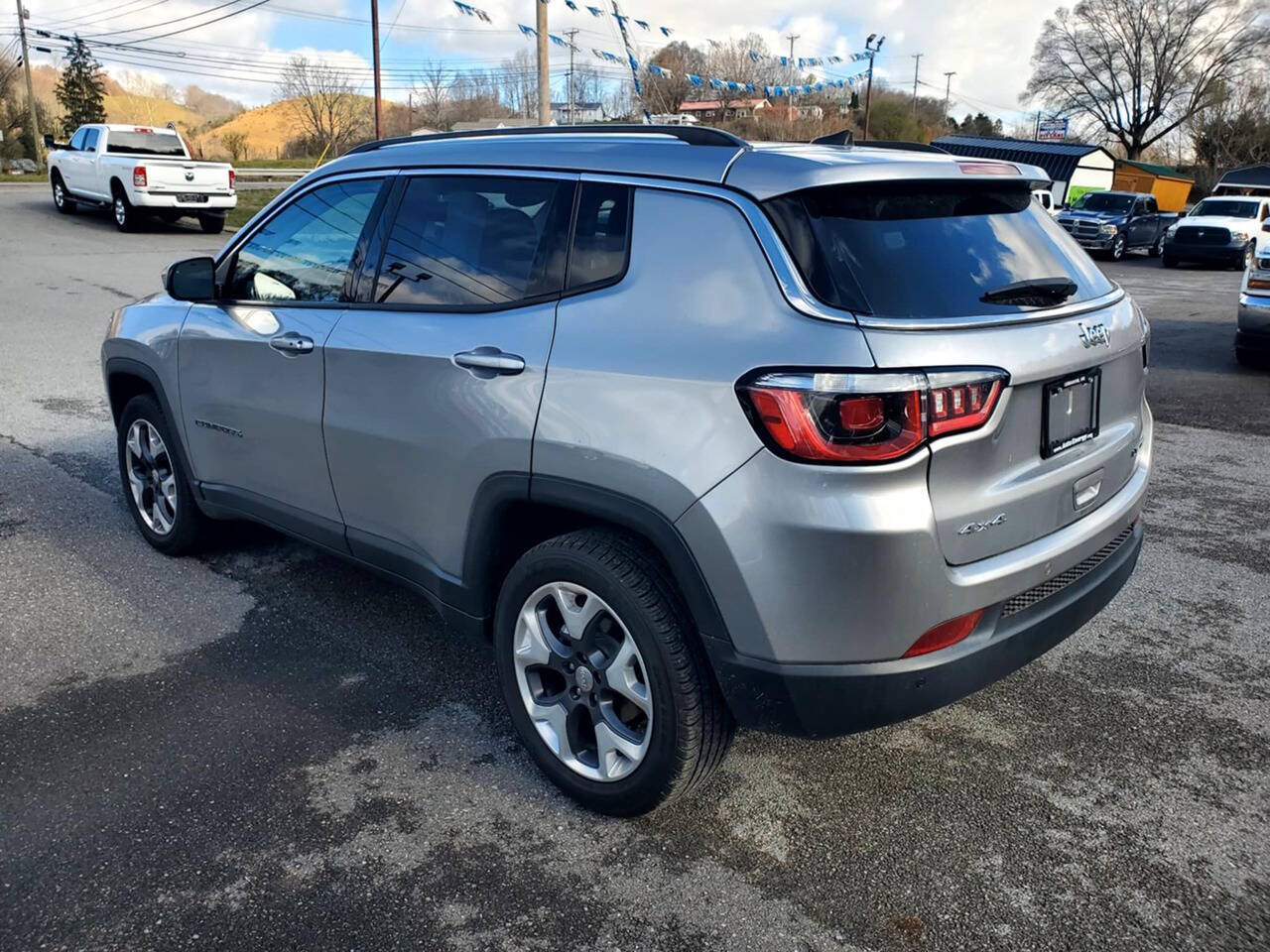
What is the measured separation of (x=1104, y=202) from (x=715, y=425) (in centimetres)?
2947

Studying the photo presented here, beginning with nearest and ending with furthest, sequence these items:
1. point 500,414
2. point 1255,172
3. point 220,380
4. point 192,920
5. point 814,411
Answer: point 814,411, point 192,920, point 500,414, point 220,380, point 1255,172

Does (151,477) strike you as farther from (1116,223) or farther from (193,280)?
(1116,223)

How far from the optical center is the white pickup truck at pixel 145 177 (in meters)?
19.6

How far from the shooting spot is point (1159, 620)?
14.0 feet

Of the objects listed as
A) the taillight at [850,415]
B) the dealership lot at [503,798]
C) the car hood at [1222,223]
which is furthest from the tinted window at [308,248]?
the car hood at [1222,223]

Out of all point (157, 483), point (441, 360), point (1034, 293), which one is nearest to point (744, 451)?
point (1034, 293)

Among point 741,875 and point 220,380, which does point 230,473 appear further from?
point 741,875

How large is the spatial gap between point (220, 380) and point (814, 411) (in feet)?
8.91

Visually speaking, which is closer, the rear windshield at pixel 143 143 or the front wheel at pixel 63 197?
the rear windshield at pixel 143 143

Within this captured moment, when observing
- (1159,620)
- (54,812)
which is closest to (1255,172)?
(1159,620)

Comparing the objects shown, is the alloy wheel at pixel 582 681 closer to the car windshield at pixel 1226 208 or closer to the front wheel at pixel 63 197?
the front wheel at pixel 63 197

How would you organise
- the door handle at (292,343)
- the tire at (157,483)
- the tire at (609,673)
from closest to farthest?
the tire at (609,673) < the door handle at (292,343) < the tire at (157,483)

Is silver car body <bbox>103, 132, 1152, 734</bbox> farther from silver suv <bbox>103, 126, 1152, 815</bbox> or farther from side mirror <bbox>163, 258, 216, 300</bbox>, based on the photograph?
side mirror <bbox>163, 258, 216, 300</bbox>

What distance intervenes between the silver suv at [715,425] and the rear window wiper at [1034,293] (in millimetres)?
11
